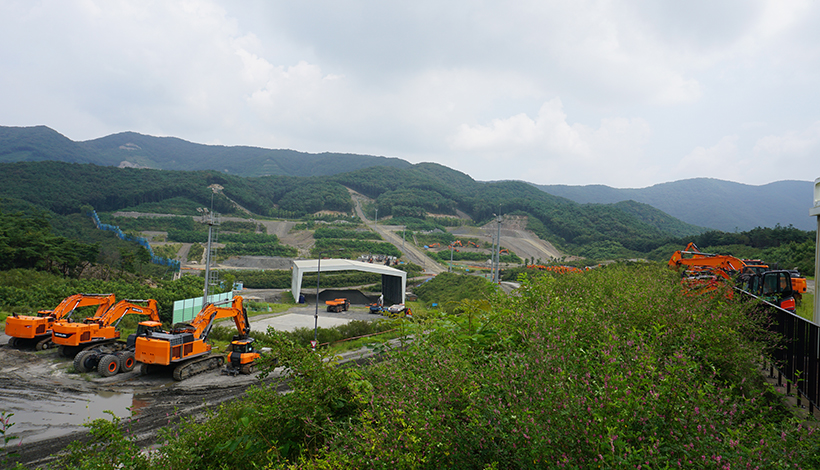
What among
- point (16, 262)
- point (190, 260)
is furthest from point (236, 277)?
point (16, 262)

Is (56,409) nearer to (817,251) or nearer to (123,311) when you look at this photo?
(123,311)

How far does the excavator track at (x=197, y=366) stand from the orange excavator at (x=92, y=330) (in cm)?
395

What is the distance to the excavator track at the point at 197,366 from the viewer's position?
668 inches

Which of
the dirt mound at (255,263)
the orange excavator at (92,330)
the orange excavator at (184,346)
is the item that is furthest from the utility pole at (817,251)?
the dirt mound at (255,263)

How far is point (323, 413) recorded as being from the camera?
4.18 m

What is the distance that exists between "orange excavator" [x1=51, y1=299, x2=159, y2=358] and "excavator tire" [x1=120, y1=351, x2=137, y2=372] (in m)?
2.42

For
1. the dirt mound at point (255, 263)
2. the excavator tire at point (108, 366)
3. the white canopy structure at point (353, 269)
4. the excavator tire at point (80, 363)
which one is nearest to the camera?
the excavator tire at point (108, 366)

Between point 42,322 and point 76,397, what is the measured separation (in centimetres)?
717

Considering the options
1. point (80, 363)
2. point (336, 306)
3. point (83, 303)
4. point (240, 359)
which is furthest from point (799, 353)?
point (336, 306)

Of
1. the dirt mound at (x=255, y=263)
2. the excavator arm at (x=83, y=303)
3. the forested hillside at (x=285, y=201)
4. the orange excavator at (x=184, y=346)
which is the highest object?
the forested hillside at (x=285, y=201)

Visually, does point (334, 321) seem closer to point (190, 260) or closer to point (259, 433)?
point (259, 433)

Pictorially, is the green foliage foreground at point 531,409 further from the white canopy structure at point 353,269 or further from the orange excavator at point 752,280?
the white canopy structure at point 353,269

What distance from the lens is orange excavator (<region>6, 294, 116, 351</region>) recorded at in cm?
1891

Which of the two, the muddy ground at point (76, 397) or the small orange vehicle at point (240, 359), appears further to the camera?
the small orange vehicle at point (240, 359)
